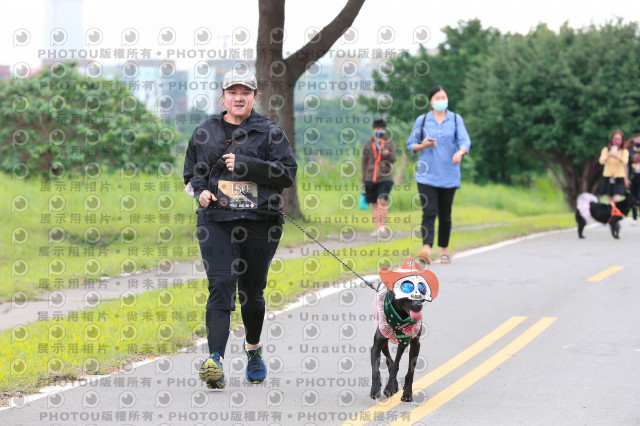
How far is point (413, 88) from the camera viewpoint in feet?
194

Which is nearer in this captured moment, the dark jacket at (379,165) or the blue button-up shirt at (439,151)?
the blue button-up shirt at (439,151)

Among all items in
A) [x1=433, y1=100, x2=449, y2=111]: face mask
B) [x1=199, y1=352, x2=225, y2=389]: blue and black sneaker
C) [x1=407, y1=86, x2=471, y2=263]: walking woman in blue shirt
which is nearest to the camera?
[x1=199, y1=352, x2=225, y2=389]: blue and black sneaker

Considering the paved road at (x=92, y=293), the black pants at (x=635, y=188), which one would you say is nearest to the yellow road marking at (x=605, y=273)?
the paved road at (x=92, y=293)

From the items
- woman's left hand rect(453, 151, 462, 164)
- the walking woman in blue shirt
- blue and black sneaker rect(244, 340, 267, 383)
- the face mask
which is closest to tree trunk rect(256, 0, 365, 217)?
the walking woman in blue shirt

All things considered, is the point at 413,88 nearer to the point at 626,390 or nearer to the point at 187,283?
the point at 187,283

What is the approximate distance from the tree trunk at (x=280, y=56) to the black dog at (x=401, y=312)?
12032mm

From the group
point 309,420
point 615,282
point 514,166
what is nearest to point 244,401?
point 309,420

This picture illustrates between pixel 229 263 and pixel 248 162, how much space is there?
651 mm

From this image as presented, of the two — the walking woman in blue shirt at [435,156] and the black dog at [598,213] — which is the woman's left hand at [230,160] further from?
the black dog at [598,213]

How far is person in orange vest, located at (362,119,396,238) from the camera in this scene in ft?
58.3

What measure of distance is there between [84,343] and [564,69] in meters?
25.3

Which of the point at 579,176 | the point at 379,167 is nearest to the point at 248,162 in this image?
the point at 379,167

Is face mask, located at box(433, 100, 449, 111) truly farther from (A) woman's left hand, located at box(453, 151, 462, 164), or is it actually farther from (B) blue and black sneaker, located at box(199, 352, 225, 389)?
(B) blue and black sneaker, located at box(199, 352, 225, 389)

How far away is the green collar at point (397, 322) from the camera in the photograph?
6471 millimetres
